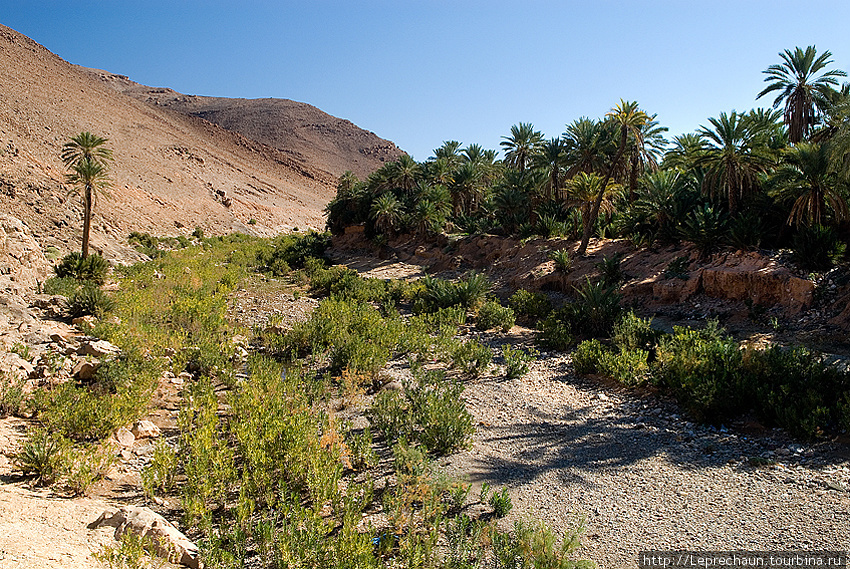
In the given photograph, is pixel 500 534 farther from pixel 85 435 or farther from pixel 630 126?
pixel 630 126

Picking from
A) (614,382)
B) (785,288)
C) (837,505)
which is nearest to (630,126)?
(785,288)

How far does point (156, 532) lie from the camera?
13.7ft

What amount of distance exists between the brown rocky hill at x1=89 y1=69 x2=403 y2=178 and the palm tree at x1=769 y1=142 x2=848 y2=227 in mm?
89868

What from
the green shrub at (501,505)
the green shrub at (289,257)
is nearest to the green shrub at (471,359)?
the green shrub at (501,505)

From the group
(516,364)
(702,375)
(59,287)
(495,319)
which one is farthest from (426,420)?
(59,287)

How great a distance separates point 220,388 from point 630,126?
17013mm

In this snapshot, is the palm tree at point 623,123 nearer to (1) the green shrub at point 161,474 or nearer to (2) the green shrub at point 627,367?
(2) the green shrub at point 627,367

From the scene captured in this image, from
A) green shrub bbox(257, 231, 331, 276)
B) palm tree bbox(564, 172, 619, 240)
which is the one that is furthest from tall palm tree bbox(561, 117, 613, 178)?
green shrub bbox(257, 231, 331, 276)

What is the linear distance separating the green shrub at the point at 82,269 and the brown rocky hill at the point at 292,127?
266 feet

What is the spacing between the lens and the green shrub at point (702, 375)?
24.2ft

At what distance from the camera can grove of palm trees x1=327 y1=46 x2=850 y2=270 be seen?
44.1ft

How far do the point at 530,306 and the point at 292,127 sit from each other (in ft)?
353

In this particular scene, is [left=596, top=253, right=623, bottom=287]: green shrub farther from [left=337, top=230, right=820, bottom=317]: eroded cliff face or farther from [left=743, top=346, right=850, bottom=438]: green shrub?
[left=743, top=346, right=850, bottom=438]: green shrub

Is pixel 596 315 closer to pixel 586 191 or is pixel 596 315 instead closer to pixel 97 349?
pixel 586 191
